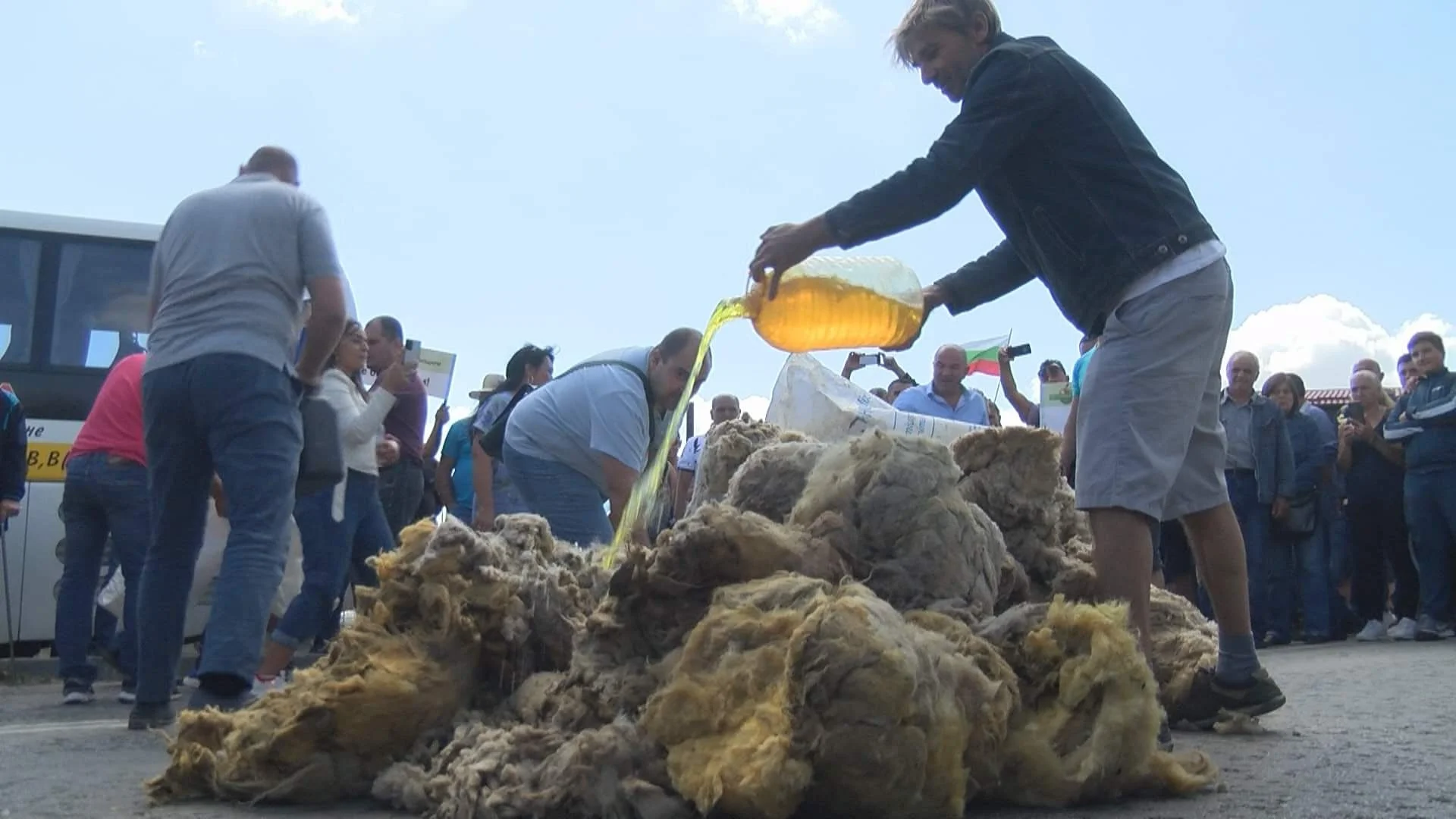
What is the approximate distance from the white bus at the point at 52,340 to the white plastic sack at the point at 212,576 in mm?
2115

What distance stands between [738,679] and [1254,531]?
26.5 feet

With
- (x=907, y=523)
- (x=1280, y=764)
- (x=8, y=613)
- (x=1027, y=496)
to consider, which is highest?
(x=1027, y=496)

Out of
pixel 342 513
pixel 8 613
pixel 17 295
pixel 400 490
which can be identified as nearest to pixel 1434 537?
pixel 400 490

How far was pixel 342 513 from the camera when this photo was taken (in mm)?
6406

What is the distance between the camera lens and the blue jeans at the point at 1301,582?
9.81 metres

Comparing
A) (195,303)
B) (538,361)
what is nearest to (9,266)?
(538,361)

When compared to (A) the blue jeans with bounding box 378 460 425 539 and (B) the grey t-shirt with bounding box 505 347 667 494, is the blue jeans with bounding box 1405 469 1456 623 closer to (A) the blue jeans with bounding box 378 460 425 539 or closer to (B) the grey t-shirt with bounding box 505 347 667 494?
(B) the grey t-shirt with bounding box 505 347 667 494

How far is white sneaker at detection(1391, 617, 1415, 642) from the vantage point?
9.34 metres

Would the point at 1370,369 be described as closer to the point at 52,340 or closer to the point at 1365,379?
the point at 1365,379

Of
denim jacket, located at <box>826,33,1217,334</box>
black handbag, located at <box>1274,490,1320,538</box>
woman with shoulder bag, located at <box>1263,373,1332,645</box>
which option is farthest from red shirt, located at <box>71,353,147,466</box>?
black handbag, located at <box>1274,490,1320,538</box>

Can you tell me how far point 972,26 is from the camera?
12.1ft

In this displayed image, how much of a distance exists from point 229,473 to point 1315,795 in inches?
125

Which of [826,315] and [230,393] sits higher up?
[826,315]

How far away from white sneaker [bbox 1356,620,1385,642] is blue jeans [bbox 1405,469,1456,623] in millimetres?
424
